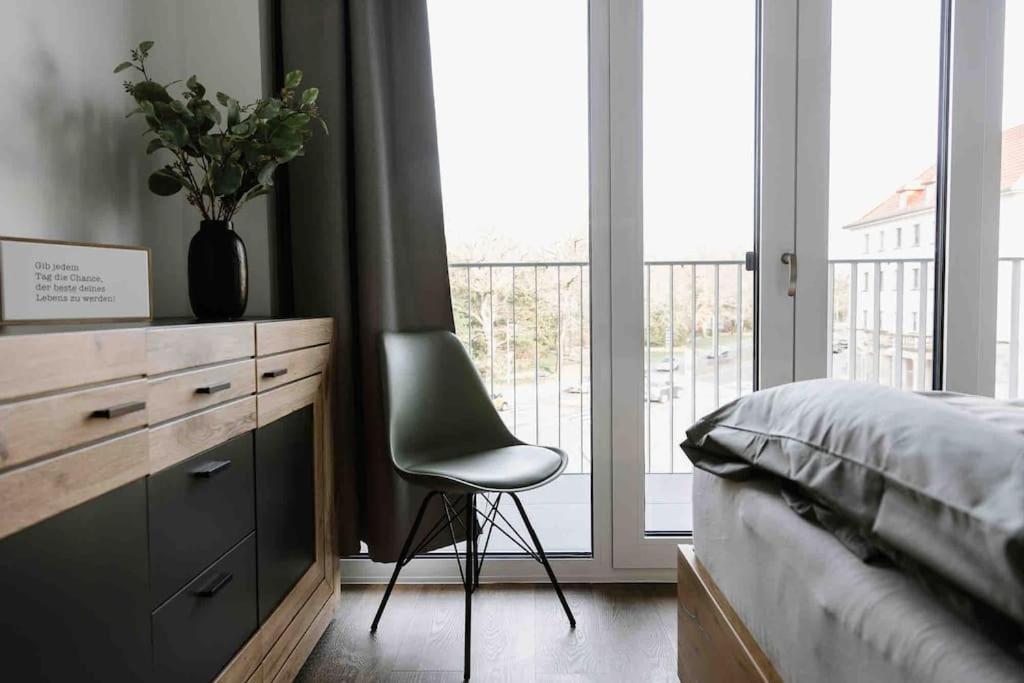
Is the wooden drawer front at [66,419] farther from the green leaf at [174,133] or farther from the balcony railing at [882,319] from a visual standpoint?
the balcony railing at [882,319]

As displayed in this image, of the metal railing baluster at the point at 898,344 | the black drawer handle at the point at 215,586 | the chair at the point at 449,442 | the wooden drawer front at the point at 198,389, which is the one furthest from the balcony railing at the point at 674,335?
the black drawer handle at the point at 215,586

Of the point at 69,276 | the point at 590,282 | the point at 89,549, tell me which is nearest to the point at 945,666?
the point at 89,549

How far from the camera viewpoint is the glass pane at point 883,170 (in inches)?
86.8

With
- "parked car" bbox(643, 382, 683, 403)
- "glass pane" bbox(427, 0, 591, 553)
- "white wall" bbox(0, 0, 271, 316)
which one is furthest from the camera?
"parked car" bbox(643, 382, 683, 403)

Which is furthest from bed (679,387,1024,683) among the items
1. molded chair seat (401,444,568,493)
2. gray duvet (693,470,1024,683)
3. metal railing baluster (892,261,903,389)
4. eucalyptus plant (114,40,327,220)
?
metal railing baluster (892,261,903,389)

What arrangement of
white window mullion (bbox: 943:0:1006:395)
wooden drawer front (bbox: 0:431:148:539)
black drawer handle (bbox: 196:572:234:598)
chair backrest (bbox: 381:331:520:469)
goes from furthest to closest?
1. white window mullion (bbox: 943:0:1006:395)
2. chair backrest (bbox: 381:331:520:469)
3. black drawer handle (bbox: 196:572:234:598)
4. wooden drawer front (bbox: 0:431:148:539)

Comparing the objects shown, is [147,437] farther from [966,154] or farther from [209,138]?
[966,154]

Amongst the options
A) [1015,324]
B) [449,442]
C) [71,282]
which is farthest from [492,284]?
[1015,324]

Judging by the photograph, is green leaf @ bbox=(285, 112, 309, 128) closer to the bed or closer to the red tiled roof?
the bed

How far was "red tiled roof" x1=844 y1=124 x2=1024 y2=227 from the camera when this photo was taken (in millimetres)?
2211

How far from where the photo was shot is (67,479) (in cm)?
85

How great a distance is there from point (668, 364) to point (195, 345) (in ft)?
6.05

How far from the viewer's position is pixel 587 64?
2.25 meters

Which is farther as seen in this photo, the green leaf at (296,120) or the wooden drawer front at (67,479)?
the green leaf at (296,120)
